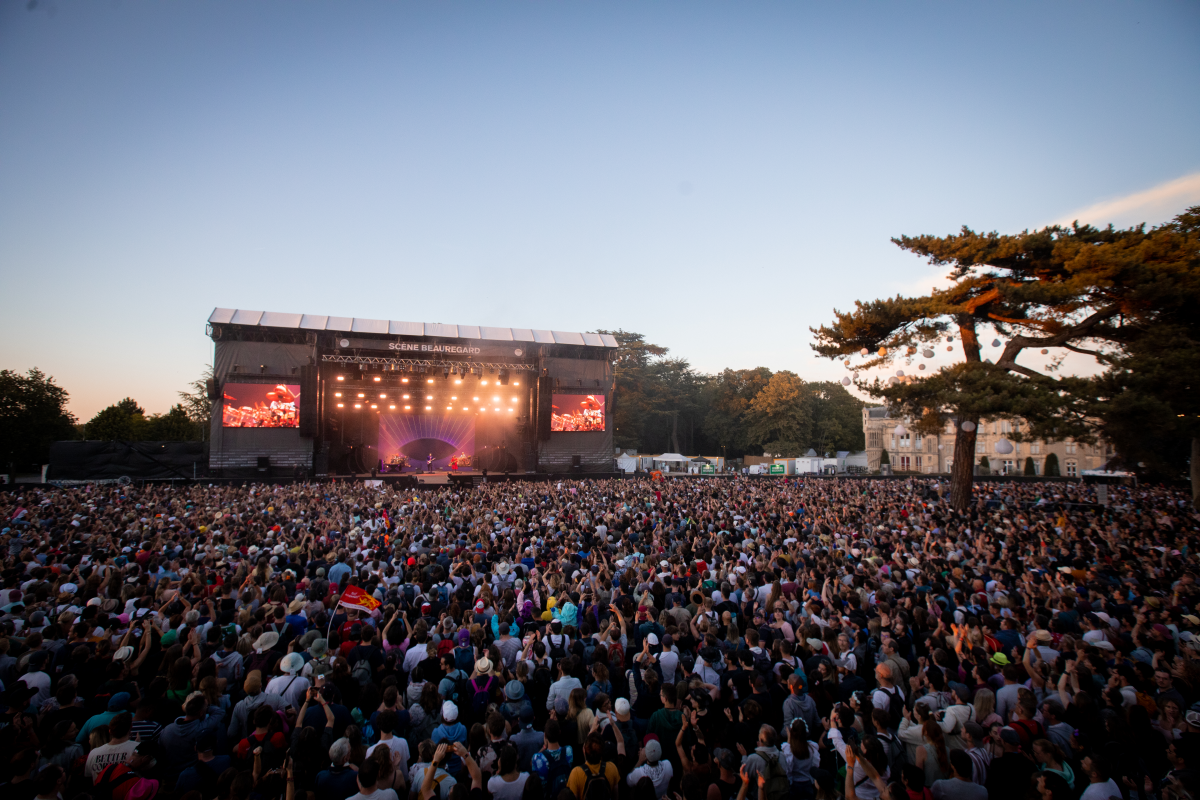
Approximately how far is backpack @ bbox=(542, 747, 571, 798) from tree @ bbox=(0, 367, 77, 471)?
46272 millimetres

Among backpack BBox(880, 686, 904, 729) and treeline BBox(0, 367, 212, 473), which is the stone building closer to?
backpack BBox(880, 686, 904, 729)

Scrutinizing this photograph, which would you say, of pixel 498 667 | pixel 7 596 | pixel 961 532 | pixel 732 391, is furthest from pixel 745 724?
pixel 732 391

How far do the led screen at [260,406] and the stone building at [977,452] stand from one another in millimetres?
43219

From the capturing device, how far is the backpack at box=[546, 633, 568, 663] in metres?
4.52

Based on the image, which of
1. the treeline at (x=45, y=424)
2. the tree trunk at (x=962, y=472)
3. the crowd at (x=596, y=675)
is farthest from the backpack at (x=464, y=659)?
the treeline at (x=45, y=424)

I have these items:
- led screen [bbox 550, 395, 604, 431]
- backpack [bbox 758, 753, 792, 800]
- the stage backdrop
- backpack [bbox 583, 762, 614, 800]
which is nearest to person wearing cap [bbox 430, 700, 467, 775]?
backpack [bbox 583, 762, 614, 800]

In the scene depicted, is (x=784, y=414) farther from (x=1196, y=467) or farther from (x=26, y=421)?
(x=26, y=421)

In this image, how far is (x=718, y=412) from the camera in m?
49.8

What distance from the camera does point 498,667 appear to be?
160 inches

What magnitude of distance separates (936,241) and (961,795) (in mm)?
14178

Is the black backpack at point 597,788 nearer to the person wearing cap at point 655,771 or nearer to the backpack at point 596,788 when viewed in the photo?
the backpack at point 596,788

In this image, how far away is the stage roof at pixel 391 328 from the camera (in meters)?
23.7

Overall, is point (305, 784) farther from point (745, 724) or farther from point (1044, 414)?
point (1044, 414)

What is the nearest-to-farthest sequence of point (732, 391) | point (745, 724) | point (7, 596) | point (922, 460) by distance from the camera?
point (745, 724)
point (7, 596)
point (732, 391)
point (922, 460)
